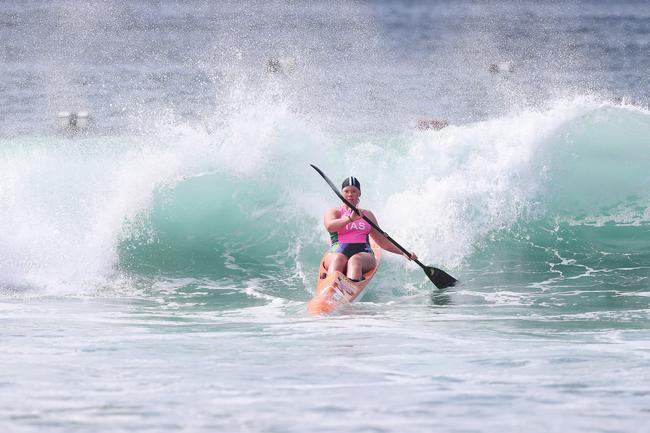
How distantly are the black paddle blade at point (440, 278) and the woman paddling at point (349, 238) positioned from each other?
0.32 m

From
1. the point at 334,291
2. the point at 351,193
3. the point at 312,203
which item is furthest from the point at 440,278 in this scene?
the point at 312,203

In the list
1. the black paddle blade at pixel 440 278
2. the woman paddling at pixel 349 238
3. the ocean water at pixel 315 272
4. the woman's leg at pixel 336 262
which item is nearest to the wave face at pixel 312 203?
the ocean water at pixel 315 272

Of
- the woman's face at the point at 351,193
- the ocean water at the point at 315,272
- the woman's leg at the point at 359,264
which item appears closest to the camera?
the ocean water at the point at 315,272

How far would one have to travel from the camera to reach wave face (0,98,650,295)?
13430 mm

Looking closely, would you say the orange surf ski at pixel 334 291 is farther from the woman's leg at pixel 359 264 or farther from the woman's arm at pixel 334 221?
the woman's arm at pixel 334 221

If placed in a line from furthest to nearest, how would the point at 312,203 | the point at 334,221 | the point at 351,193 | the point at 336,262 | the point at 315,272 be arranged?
the point at 312,203 < the point at 315,272 < the point at 351,193 < the point at 334,221 < the point at 336,262

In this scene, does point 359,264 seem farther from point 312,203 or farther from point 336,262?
point 312,203

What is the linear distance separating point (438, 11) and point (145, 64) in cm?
1660

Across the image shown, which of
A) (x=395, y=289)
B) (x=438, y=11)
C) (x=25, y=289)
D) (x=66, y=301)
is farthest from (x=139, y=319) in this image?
(x=438, y=11)

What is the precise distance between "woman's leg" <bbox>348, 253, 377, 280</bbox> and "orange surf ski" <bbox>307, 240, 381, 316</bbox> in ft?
0.19

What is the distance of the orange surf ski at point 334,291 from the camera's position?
10.2 metres

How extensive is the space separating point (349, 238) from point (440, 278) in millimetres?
1242

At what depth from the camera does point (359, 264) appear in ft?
36.9

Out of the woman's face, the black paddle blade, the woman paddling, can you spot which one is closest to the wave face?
the black paddle blade
